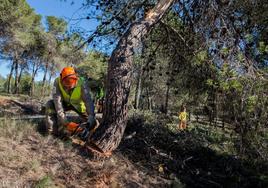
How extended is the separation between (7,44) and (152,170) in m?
26.8

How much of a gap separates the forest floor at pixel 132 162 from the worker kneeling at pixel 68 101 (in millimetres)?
299

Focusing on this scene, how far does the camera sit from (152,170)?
5.24 metres

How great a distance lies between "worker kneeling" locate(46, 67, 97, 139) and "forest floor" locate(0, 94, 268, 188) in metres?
0.30

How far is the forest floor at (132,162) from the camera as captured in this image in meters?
3.91

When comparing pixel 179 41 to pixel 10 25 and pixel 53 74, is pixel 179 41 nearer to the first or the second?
pixel 10 25

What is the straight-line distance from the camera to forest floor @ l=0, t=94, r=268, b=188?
3910 millimetres

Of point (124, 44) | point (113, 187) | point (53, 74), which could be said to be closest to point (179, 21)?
point (124, 44)

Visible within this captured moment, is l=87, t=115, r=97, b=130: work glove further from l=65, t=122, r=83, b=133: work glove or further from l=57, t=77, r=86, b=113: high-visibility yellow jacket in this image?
l=57, t=77, r=86, b=113: high-visibility yellow jacket

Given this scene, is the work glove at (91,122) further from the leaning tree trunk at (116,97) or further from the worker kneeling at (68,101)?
the leaning tree trunk at (116,97)

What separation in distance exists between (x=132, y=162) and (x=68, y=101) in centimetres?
160

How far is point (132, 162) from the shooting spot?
208 inches

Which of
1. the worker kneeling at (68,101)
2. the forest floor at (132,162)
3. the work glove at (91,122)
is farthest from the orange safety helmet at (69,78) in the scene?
the forest floor at (132,162)

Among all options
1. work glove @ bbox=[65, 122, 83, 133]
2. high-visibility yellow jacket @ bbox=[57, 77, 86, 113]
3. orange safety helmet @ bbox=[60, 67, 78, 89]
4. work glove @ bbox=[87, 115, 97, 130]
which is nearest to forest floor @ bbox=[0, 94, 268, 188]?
work glove @ bbox=[65, 122, 83, 133]

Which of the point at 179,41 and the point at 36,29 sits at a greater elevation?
the point at 36,29
